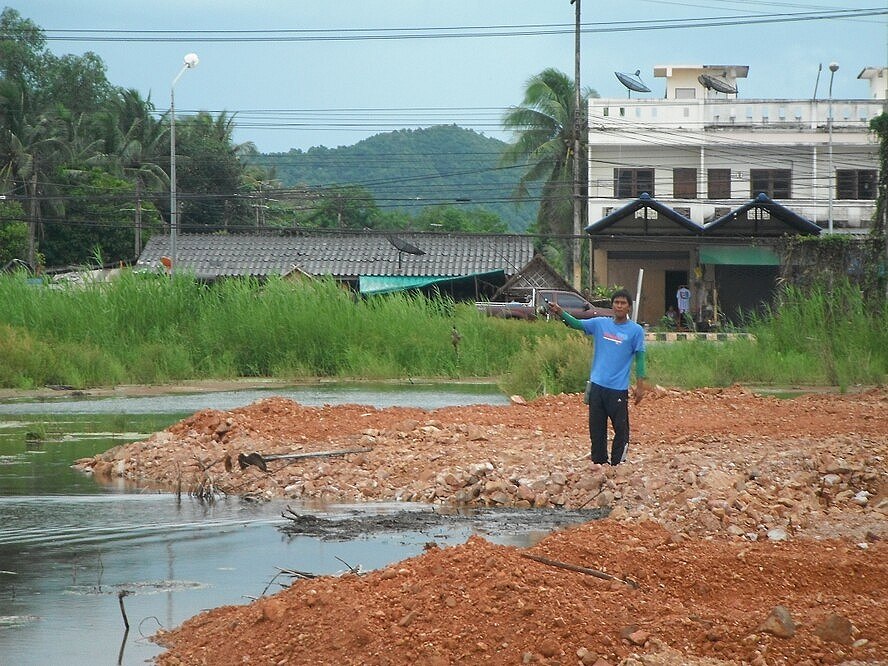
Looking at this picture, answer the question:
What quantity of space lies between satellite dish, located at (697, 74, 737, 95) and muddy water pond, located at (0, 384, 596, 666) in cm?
4147

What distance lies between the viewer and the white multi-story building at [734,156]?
47719 millimetres

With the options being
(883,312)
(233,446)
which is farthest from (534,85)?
(233,446)

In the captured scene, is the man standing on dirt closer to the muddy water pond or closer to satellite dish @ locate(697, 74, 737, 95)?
the muddy water pond

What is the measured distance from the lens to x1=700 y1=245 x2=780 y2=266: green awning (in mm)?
43156

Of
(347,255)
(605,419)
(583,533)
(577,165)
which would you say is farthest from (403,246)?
(583,533)

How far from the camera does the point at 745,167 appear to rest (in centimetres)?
4844

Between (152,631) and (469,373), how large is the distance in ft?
70.5

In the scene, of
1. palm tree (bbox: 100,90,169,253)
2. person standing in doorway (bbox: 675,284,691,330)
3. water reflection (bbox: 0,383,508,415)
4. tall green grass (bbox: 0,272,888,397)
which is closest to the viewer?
water reflection (bbox: 0,383,508,415)

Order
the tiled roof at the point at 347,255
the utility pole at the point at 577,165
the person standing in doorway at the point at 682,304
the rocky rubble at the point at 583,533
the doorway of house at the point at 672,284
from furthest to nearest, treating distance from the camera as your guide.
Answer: the doorway of house at the point at 672,284
the utility pole at the point at 577,165
the tiled roof at the point at 347,255
the person standing in doorway at the point at 682,304
the rocky rubble at the point at 583,533

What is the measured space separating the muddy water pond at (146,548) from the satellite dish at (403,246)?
28.6 meters

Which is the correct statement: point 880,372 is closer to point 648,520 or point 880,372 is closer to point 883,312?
point 883,312

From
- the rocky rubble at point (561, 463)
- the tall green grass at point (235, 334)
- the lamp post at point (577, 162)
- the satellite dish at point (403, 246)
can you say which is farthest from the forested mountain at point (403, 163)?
the rocky rubble at point (561, 463)

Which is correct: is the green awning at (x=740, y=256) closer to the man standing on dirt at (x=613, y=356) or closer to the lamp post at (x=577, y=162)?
the lamp post at (x=577, y=162)

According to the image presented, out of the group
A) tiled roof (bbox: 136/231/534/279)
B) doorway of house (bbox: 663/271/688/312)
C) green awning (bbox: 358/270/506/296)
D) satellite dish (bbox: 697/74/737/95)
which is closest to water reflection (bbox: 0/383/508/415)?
green awning (bbox: 358/270/506/296)
